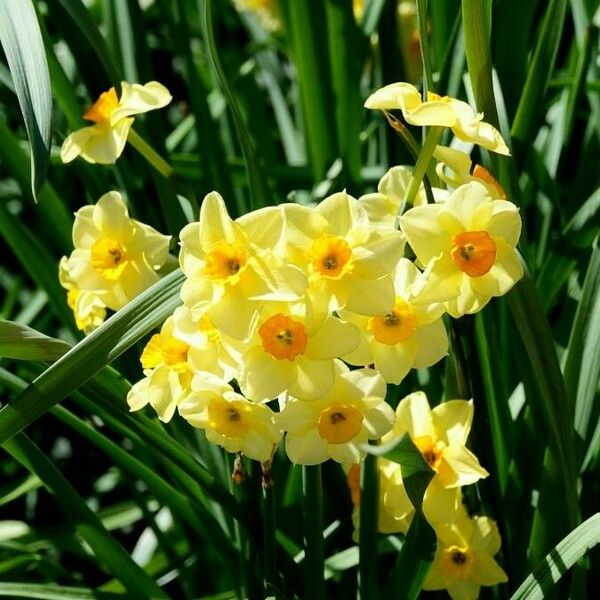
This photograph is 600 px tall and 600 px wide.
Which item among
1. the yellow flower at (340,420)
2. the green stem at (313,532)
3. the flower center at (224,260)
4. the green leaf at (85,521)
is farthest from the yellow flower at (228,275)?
the green leaf at (85,521)

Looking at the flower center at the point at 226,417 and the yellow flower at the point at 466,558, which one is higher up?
the flower center at the point at 226,417

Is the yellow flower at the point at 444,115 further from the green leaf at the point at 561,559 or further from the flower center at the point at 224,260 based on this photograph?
the green leaf at the point at 561,559

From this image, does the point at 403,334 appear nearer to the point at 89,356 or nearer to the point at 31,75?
the point at 89,356

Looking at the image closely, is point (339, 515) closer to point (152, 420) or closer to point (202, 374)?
point (152, 420)

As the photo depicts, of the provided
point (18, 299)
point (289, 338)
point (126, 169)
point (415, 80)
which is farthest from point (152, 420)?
point (415, 80)

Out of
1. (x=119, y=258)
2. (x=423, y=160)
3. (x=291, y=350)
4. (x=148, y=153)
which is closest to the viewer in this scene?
(x=291, y=350)

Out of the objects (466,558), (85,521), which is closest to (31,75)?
(85,521)
